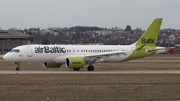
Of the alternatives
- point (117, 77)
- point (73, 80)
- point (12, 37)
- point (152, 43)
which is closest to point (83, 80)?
point (73, 80)

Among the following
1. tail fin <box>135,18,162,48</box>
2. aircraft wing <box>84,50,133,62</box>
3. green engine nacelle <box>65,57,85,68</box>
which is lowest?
green engine nacelle <box>65,57,85,68</box>

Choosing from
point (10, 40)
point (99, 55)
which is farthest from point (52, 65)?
point (10, 40)

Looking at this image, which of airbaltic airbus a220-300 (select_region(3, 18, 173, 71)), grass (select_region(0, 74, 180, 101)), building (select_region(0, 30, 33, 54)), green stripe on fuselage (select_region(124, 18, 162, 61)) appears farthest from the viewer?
building (select_region(0, 30, 33, 54))

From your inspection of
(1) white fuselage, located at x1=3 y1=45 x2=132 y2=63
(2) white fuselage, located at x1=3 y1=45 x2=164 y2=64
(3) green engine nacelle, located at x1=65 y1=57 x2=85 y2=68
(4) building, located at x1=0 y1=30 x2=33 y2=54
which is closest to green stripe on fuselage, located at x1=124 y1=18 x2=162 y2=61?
(2) white fuselage, located at x1=3 y1=45 x2=164 y2=64

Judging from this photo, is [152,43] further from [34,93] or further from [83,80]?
[34,93]

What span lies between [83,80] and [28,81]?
452cm

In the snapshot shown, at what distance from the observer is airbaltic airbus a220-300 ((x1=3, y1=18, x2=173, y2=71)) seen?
2050 inches

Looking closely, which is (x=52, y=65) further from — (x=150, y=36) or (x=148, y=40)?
(x=150, y=36)

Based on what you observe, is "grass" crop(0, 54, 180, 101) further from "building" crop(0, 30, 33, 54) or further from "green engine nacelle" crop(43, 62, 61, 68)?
"building" crop(0, 30, 33, 54)

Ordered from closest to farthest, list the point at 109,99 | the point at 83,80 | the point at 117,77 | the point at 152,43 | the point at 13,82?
the point at 109,99, the point at 13,82, the point at 83,80, the point at 117,77, the point at 152,43

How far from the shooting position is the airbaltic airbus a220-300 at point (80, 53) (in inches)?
2050

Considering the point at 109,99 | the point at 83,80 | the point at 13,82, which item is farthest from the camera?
the point at 83,80

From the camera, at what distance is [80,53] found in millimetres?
54719

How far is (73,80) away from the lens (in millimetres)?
41250
